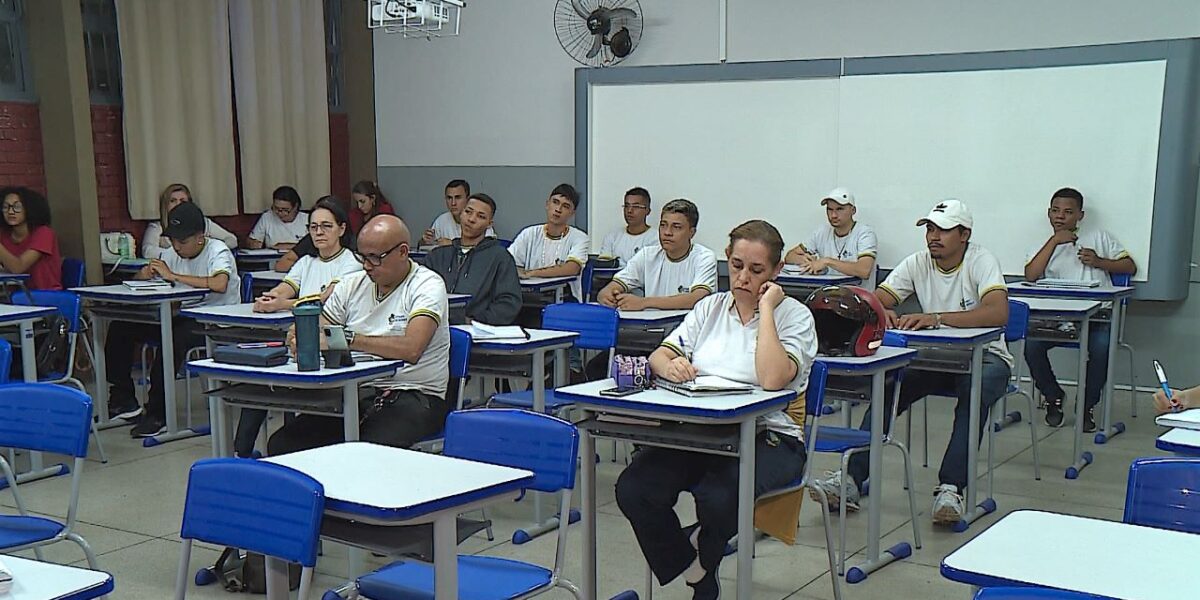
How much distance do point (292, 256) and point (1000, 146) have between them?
4784 mm

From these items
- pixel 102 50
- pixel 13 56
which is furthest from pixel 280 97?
pixel 13 56

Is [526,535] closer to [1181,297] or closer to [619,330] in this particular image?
[619,330]

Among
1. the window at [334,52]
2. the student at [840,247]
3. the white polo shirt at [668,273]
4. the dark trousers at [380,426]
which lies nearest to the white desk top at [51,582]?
the dark trousers at [380,426]

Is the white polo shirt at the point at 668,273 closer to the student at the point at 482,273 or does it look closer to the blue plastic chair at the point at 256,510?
the student at the point at 482,273

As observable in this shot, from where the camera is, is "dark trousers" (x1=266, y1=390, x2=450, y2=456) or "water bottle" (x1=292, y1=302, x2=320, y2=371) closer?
"water bottle" (x1=292, y1=302, x2=320, y2=371)

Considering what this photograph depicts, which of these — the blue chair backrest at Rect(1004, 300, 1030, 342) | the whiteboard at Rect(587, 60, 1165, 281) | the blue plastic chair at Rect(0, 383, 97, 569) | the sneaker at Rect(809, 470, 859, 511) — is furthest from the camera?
the whiteboard at Rect(587, 60, 1165, 281)

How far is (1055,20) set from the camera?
7.44m

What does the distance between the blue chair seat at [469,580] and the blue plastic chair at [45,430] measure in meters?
0.94

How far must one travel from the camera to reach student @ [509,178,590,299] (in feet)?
24.9

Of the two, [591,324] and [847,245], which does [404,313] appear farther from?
[847,245]

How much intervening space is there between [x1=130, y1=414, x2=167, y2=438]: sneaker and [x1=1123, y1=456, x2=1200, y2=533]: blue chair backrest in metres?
5.10

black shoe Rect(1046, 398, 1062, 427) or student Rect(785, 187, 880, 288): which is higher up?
student Rect(785, 187, 880, 288)

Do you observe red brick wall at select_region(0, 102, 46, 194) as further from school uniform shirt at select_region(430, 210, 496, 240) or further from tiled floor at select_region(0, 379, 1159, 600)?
school uniform shirt at select_region(430, 210, 496, 240)

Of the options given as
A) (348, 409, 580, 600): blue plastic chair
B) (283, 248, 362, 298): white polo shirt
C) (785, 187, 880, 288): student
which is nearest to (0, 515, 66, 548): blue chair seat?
(348, 409, 580, 600): blue plastic chair
